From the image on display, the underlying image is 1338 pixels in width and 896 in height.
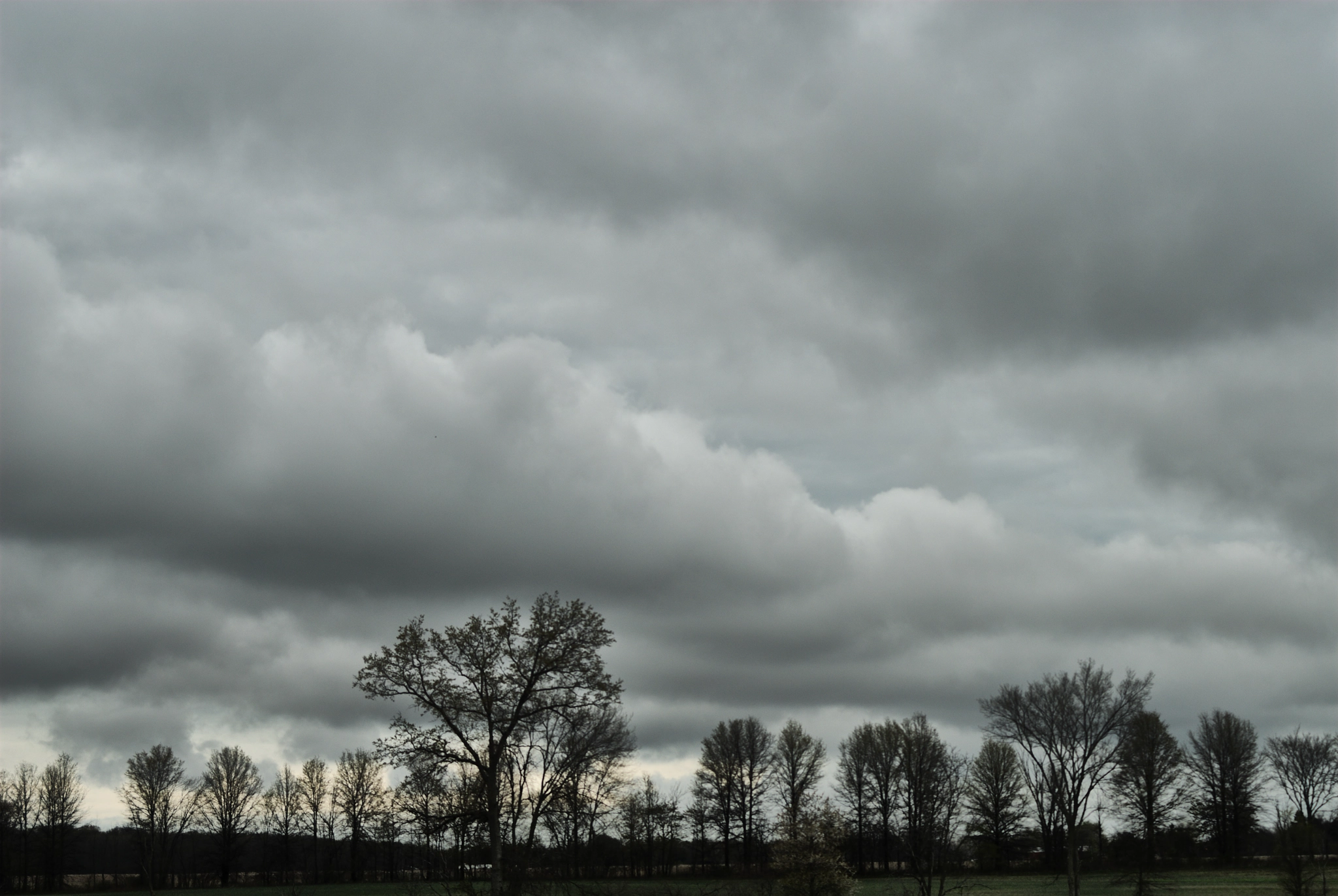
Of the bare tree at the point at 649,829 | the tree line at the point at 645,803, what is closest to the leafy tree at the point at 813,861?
the tree line at the point at 645,803

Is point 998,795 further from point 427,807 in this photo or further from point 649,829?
point 427,807

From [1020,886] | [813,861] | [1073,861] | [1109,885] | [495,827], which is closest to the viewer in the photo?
[495,827]

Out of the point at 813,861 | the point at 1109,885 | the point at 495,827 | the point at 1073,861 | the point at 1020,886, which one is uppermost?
the point at 495,827

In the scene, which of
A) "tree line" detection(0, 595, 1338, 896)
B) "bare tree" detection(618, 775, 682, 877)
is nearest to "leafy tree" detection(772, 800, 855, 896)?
"tree line" detection(0, 595, 1338, 896)

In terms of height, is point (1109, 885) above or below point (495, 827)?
below

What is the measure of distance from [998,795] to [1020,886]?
27.8 meters

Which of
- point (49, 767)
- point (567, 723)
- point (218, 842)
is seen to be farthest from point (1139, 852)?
point (49, 767)

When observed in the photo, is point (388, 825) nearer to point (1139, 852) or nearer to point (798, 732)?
point (1139, 852)

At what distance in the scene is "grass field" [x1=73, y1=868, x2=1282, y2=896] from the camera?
54.6 meters

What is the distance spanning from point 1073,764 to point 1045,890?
18752mm

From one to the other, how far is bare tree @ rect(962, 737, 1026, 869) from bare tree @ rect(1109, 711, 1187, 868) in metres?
15.5

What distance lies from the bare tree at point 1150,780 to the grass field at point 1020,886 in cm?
432

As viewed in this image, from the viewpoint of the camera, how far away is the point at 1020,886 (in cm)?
8094

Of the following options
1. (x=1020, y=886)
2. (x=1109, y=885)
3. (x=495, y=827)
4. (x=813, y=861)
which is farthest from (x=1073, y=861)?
(x=495, y=827)
